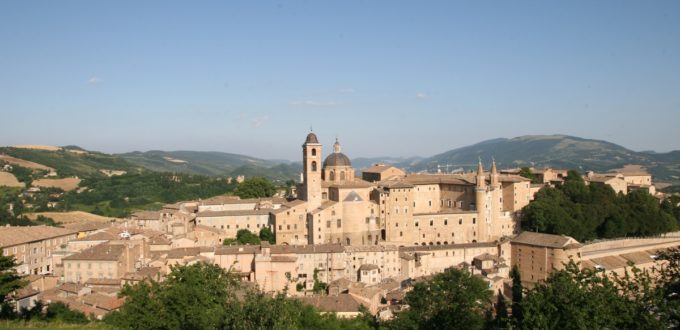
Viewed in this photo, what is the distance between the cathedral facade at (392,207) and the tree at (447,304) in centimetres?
1813

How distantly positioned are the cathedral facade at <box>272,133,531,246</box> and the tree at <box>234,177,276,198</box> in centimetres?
1399

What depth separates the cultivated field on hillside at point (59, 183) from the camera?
94.7m

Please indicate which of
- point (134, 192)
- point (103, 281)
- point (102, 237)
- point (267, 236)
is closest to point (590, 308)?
point (103, 281)

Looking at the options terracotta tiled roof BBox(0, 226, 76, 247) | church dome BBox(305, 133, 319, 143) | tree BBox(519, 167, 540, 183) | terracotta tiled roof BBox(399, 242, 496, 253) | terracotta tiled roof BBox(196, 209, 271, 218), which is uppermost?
church dome BBox(305, 133, 319, 143)

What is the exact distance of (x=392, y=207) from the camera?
51.4 meters

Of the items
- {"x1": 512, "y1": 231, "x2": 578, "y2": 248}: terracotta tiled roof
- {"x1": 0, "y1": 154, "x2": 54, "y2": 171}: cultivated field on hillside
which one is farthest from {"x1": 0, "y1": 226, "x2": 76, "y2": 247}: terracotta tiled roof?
{"x1": 0, "y1": 154, "x2": 54, "y2": 171}: cultivated field on hillside

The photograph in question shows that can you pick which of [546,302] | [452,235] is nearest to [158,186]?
[452,235]

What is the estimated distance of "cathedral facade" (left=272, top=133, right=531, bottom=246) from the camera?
49.6m

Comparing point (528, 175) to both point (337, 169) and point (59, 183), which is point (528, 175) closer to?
point (337, 169)

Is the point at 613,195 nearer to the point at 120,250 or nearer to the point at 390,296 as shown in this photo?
the point at 390,296

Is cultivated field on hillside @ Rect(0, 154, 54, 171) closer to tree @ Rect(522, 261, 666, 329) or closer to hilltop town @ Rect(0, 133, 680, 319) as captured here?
hilltop town @ Rect(0, 133, 680, 319)

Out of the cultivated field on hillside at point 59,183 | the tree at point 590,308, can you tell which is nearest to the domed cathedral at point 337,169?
the tree at point 590,308

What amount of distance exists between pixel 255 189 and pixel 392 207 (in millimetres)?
23014

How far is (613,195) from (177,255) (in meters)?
42.0
